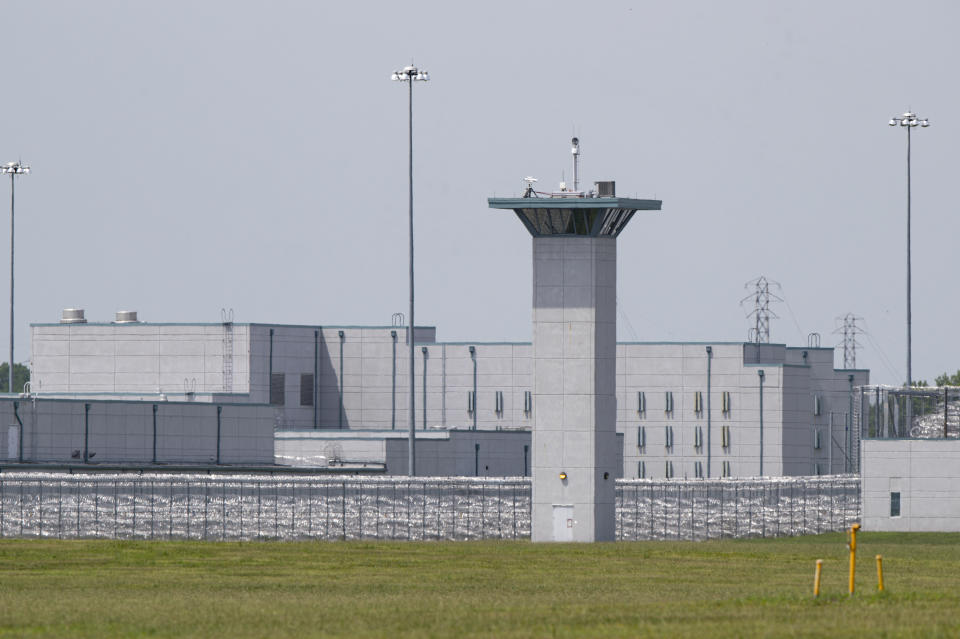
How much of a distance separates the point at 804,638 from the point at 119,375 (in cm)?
9359

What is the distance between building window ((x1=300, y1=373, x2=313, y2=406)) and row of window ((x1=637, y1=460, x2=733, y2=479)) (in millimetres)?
22153

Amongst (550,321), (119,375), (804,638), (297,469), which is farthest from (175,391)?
(804,638)

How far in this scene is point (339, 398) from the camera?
129 m

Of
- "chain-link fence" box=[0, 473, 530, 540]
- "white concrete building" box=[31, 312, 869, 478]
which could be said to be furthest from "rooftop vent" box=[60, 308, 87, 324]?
"chain-link fence" box=[0, 473, 530, 540]

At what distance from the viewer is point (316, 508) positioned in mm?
82562

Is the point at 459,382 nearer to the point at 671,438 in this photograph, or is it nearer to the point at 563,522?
the point at 671,438

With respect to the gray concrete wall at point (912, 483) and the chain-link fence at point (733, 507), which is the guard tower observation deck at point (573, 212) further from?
the gray concrete wall at point (912, 483)

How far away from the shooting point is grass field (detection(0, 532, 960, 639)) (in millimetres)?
37625

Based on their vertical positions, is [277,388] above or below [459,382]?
below

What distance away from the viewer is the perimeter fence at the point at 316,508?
264 ft

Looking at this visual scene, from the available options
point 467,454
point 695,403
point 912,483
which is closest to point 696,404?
point 695,403

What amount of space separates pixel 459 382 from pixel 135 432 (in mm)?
32488

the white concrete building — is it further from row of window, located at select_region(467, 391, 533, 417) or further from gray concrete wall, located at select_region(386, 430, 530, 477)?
gray concrete wall, located at select_region(386, 430, 530, 477)

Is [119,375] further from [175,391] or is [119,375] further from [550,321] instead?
[550,321]
